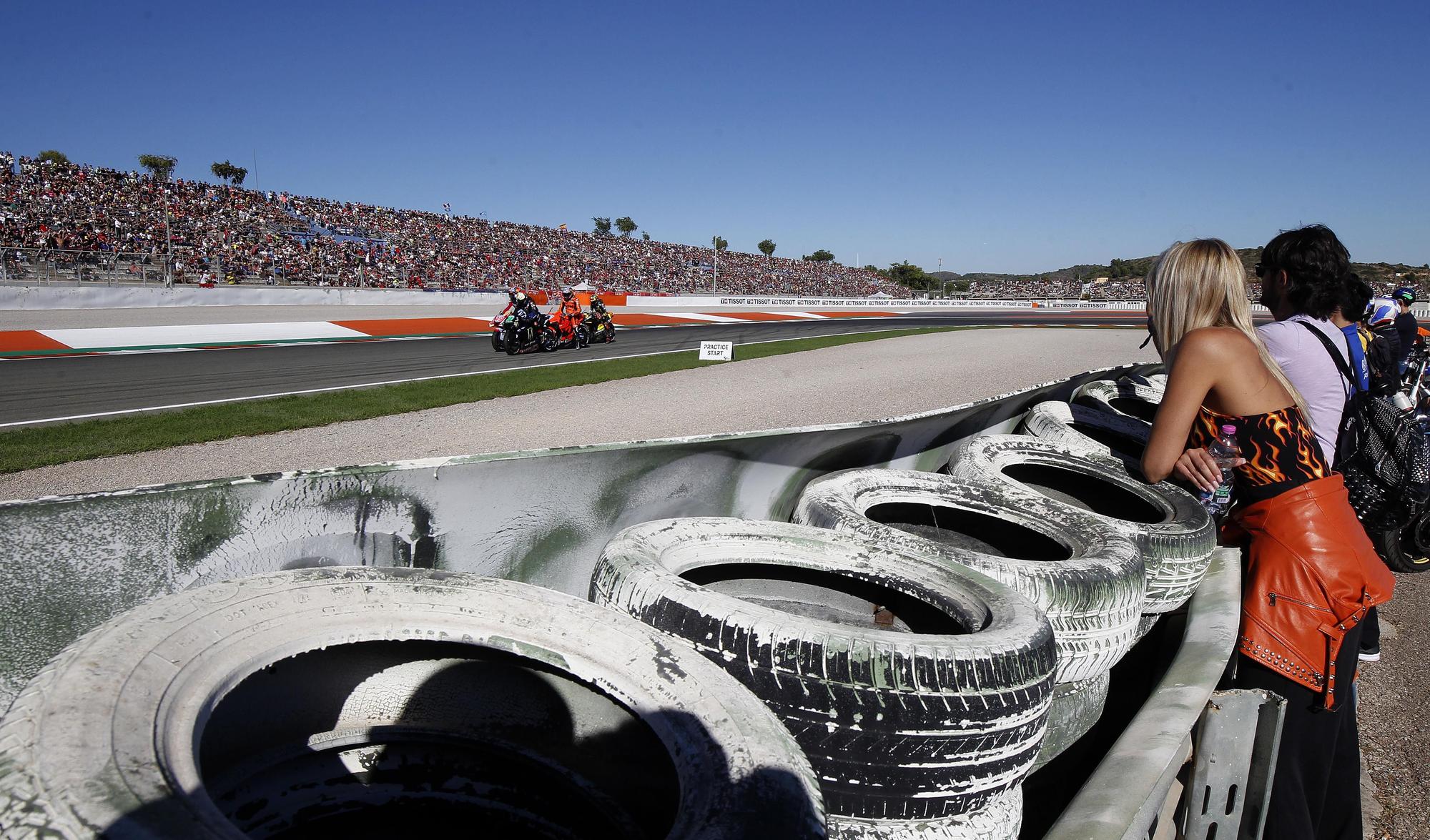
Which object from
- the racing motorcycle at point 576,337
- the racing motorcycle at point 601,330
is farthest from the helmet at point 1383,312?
the racing motorcycle at point 601,330

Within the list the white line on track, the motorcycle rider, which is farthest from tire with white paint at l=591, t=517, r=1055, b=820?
the motorcycle rider

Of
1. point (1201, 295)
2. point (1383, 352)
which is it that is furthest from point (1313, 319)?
point (1383, 352)

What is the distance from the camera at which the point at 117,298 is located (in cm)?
2109

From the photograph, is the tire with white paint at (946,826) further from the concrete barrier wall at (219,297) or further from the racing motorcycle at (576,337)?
the concrete barrier wall at (219,297)

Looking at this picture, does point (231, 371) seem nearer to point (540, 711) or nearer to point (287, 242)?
point (540, 711)

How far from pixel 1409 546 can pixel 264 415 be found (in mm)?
9647

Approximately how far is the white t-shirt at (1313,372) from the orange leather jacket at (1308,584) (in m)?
0.76

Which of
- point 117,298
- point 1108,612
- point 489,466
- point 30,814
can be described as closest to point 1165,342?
point 1108,612

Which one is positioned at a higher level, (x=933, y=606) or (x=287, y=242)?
(x=287, y=242)

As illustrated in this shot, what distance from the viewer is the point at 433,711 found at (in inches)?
66.2

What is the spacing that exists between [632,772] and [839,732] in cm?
43

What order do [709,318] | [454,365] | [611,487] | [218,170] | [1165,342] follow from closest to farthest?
[611,487], [1165,342], [454,365], [709,318], [218,170]

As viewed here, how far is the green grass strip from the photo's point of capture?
21.1 feet

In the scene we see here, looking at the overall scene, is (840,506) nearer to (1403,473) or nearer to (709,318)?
(1403,473)
